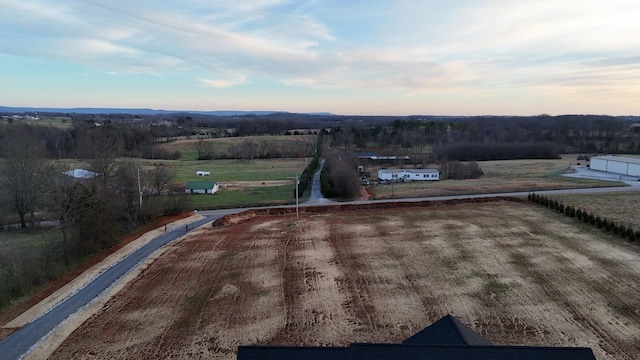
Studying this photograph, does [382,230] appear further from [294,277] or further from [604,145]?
[604,145]

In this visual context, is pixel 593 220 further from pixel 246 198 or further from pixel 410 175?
pixel 246 198

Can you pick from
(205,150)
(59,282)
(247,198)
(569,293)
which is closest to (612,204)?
(569,293)

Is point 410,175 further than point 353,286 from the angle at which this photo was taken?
Yes

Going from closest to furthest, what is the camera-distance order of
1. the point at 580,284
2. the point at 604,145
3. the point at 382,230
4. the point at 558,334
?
the point at 558,334, the point at 580,284, the point at 382,230, the point at 604,145

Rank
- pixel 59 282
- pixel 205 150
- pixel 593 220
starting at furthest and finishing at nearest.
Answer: pixel 205 150 < pixel 593 220 < pixel 59 282

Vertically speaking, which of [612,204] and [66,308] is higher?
[612,204]

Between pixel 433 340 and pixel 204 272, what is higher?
pixel 433 340

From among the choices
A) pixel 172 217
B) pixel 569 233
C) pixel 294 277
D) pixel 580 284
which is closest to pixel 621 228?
pixel 569 233

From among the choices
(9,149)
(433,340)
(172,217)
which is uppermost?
(9,149)
